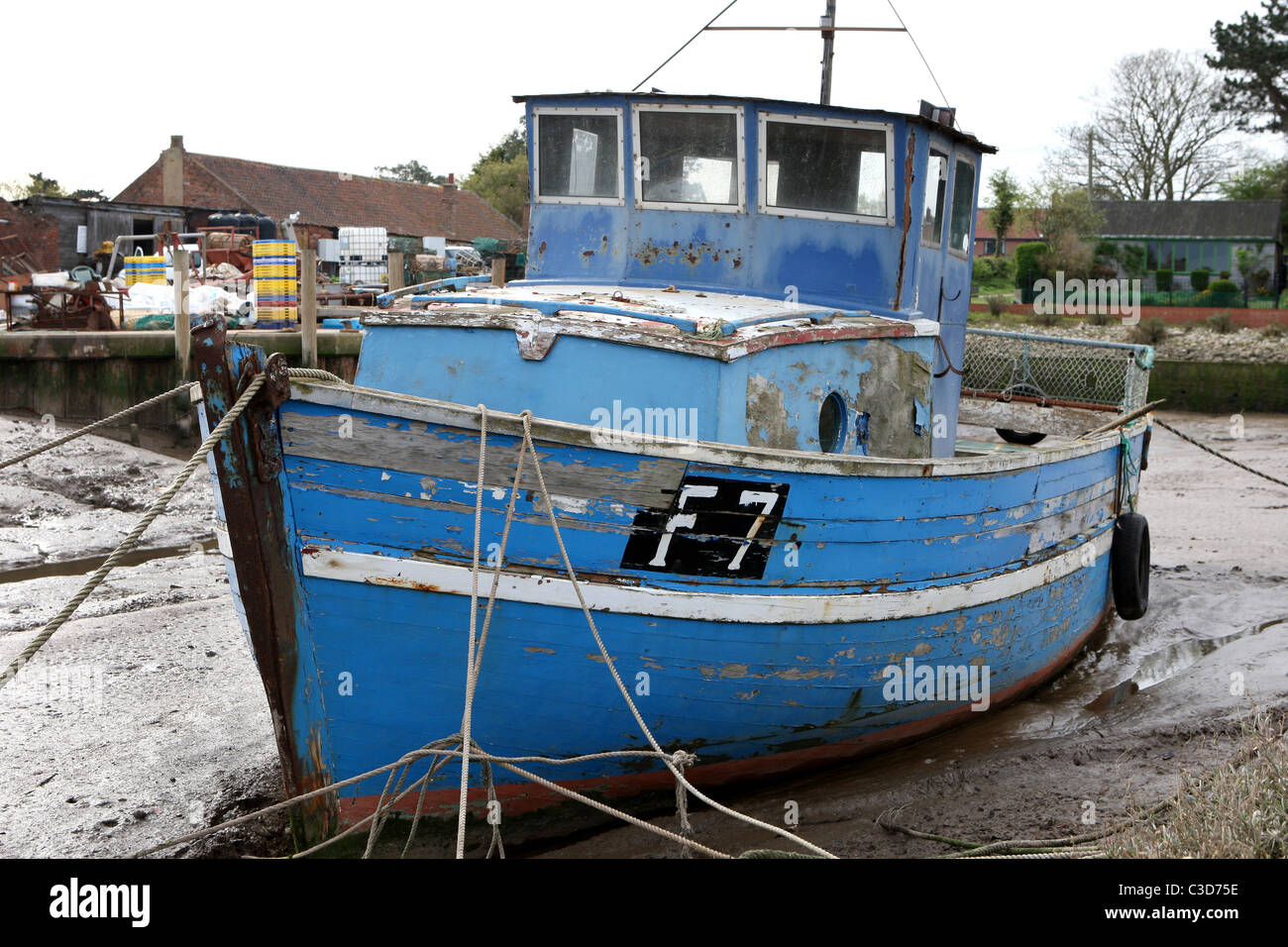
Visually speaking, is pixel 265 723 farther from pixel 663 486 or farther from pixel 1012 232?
pixel 1012 232

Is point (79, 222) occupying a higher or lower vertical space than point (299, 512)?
higher

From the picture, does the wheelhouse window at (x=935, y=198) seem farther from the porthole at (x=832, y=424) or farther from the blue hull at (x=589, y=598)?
the blue hull at (x=589, y=598)

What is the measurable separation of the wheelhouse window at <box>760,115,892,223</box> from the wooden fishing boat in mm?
17

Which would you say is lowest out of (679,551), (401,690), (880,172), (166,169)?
(401,690)

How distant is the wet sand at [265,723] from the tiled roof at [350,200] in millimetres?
28055

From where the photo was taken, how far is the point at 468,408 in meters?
4.66

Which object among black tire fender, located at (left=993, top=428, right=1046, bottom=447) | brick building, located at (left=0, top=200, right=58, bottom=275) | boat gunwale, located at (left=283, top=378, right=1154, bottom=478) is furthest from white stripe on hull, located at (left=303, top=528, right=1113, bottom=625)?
brick building, located at (left=0, top=200, right=58, bottom=275)

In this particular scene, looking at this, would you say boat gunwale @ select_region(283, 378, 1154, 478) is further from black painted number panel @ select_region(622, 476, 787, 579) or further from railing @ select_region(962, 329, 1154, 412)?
railing @ select_region(962, 329, 1154, 412)

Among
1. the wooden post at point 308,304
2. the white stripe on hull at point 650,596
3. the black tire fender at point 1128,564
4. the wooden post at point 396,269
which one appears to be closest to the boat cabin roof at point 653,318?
the white stripe on hull at point 650,596

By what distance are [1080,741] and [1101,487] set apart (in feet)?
7.46

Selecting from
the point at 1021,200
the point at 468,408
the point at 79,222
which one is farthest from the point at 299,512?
the point at 1021,200

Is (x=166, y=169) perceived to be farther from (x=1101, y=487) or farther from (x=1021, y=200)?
(x=1101, y=487)

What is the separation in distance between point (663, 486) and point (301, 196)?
37.7 metres

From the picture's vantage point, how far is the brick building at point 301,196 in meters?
37.5
